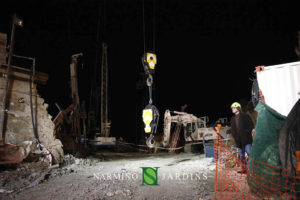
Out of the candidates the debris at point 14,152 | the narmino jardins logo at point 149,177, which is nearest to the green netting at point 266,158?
the narmino jardins logo at point 149,177

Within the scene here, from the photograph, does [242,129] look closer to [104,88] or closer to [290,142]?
[290,142]

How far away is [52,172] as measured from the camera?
645 cm

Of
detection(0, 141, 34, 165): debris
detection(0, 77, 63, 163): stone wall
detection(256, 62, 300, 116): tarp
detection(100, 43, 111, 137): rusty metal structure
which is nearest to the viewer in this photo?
detection(256, 62, 300, 116): tarp

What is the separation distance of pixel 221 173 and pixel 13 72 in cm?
819

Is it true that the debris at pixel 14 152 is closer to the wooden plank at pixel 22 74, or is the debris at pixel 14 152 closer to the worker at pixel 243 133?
the wooden plank at pixel 22 74

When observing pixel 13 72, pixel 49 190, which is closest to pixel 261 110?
pixel 49 190

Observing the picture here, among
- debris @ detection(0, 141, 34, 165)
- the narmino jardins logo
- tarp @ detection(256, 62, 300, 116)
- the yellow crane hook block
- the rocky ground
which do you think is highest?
tarp @ detection(256, 62, 300, 116)

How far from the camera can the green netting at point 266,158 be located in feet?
11.5

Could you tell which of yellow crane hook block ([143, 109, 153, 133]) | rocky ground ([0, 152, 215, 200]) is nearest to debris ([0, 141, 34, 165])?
rocky ground ([0, 152, 215, 200])

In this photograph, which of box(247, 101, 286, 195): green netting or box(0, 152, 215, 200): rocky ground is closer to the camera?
box(247, 101, 286, 195): green netting

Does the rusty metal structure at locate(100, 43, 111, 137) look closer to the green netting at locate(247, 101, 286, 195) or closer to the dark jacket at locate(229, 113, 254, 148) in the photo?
the dark jacket at locate(229, 113, 254, 148)

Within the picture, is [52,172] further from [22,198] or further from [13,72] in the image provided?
[13,72]

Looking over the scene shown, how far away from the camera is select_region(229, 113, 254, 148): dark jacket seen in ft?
16.3

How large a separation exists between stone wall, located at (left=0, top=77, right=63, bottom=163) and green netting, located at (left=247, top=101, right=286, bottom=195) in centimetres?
710
